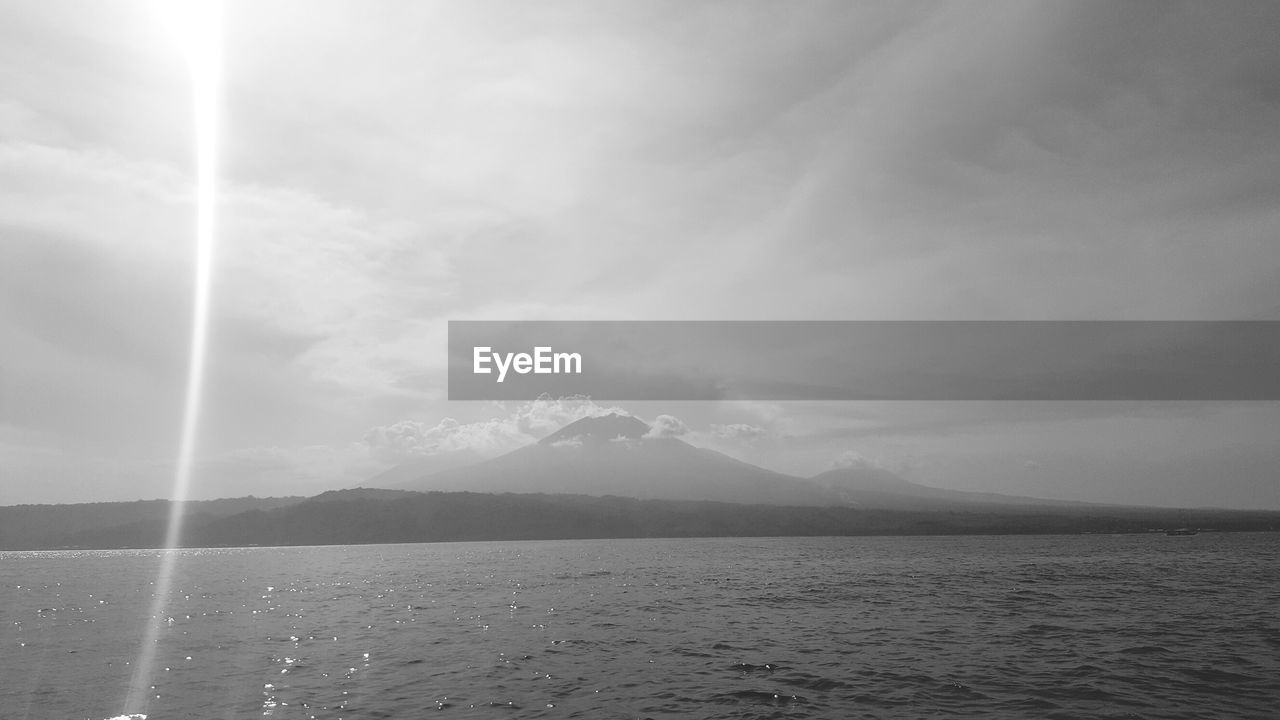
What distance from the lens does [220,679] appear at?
37.8 metres

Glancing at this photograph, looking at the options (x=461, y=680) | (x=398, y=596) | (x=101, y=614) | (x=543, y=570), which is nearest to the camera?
(x=461, y=680)

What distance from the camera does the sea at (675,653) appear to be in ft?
101

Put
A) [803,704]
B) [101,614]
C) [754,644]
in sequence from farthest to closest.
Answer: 1. [101,614]
2. [754,644]
3. [803,704]

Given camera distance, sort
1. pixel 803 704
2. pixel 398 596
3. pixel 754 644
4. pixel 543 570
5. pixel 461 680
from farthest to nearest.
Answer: pixel 543 570, pixel 398 596, pixel 754 644, pixel 461 680, pixel 803 704

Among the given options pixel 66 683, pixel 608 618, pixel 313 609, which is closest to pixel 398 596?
pixel 313 609

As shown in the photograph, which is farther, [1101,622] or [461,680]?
[1101,622]

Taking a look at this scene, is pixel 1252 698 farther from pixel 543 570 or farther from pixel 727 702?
pixel 543 570

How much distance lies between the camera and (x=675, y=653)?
42.6m

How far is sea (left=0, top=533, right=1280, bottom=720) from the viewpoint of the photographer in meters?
30.7

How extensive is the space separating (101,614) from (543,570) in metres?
71.3

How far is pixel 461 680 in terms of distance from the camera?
3619cm

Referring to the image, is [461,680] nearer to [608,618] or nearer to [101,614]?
[608,618]

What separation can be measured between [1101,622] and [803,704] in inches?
1354

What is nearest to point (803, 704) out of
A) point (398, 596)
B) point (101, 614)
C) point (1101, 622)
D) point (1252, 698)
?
point (1252, 698)
